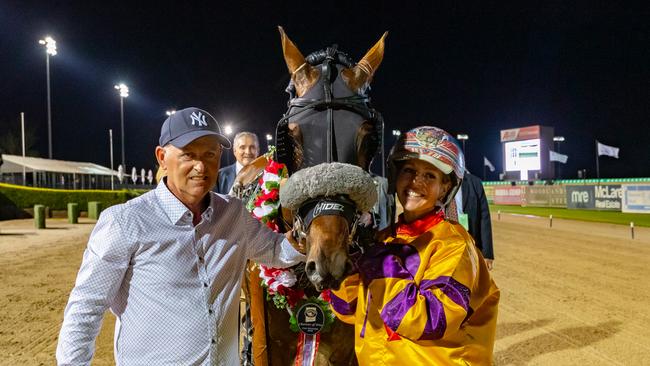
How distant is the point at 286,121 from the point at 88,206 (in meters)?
21.0

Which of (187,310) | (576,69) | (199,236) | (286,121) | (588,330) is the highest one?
(576,69)

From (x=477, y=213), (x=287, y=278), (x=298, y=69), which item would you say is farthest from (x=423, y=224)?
(x=477, y=213)

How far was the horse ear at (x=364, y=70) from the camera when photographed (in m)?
2.08

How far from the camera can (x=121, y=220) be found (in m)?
1.46

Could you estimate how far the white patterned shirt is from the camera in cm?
140

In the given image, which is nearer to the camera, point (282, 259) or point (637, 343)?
point (282, 259)

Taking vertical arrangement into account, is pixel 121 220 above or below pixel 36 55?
below

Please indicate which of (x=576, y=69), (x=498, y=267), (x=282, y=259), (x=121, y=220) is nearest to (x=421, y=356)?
(x=282, y=259)

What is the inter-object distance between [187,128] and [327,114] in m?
0.63

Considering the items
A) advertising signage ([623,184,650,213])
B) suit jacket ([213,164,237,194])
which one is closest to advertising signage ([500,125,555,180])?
advertising signage ([623,184,650,213])

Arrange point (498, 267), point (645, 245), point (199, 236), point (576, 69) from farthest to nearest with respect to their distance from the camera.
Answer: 1. point (576, 69)
2. point (645, 245)
3. point (498, 267)
4. point (199, 236)

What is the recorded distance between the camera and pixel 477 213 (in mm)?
4504

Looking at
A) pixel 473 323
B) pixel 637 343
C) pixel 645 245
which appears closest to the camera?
pixel 473 323

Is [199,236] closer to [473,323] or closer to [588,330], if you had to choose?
[473,323]
